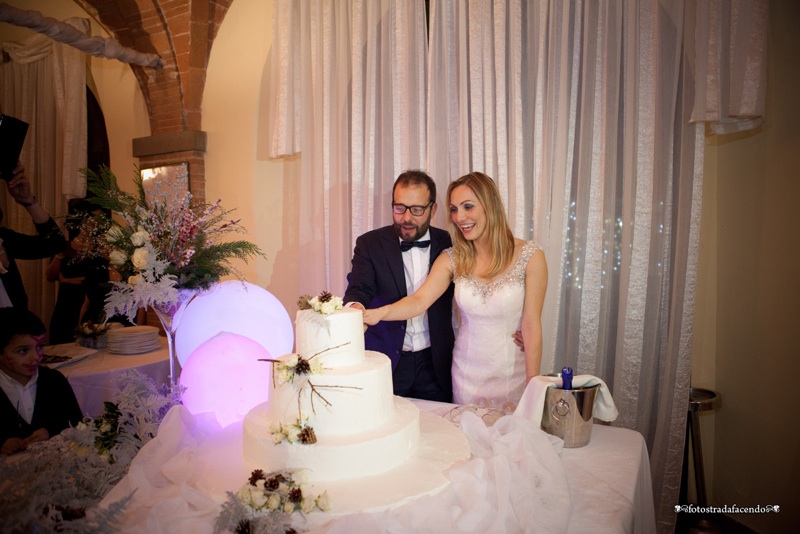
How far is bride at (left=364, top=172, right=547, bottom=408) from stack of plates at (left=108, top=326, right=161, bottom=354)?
1.86 m

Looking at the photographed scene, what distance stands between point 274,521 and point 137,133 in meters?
6.03

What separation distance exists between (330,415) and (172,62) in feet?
16.5

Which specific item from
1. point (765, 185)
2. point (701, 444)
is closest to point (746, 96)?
point (765, 185)

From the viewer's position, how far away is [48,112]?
655cm

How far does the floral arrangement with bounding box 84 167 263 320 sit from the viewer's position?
2494 millimetres

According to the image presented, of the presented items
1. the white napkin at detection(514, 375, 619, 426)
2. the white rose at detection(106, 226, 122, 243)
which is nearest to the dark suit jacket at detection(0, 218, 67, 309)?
the white rose at detection(106, 226, 122, 243)

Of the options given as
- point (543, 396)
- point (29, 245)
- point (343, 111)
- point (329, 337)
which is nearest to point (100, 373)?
point (29, 245)

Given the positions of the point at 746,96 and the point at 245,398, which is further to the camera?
the point at 746,96

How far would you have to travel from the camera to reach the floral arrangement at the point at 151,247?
2494mm

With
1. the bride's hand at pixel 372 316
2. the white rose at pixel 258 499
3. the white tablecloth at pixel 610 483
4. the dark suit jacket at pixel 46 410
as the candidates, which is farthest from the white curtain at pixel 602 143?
the dark suit jacket at pixel 46 410

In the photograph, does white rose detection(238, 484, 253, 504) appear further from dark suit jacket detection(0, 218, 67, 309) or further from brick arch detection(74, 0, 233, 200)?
brick arch detection(74, 0, 233, 200)

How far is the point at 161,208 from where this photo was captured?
274 centimetres

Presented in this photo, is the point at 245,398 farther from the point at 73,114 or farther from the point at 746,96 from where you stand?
the point at 73,114

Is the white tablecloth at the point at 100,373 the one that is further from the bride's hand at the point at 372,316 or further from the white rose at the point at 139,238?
the bride's hand at the point at 372,316
